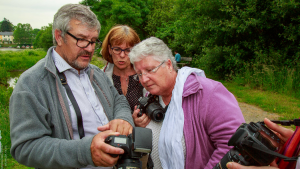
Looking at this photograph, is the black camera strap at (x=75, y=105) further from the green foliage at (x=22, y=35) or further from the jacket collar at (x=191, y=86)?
the green foliage at (x=22, y=35)

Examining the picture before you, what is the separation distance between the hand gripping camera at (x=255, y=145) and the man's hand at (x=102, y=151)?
667 millimetres

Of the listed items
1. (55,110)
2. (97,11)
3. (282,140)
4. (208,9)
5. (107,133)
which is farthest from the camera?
(97,11)

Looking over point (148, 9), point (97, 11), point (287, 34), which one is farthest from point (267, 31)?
point (97, 11)

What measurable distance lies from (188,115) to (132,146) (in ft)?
1.96

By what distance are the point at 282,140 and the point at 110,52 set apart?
2.15 meters

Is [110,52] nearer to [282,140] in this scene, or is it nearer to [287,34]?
[282,140]

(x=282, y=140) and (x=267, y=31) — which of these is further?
(x=267, y=31)

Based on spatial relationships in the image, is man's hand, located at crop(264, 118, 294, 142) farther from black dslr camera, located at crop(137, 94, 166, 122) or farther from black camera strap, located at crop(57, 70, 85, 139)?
black camera strap, located at crop(57, 70, 85, 139)

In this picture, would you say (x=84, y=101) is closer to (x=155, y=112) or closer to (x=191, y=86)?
(x=155, y=112)

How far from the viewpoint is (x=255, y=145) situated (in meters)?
0.98

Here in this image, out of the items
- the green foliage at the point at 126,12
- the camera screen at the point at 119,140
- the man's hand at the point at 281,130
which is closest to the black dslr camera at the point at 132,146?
the camera screen at the point at 119,140

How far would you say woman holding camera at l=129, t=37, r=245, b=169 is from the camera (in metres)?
1.50

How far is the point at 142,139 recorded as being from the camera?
128 centimetres

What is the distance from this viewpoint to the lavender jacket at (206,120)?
148cm
